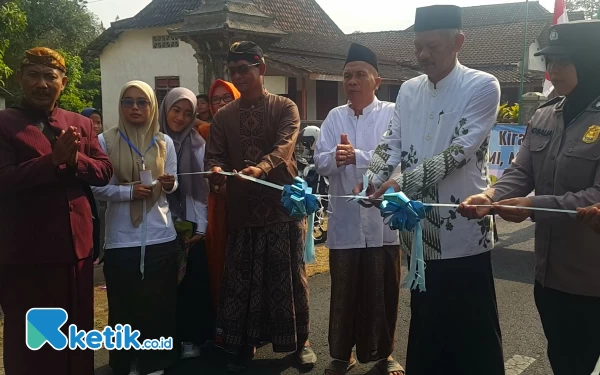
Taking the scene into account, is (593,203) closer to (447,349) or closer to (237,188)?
(447,349)

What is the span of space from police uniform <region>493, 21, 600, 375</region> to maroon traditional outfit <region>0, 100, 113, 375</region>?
7.83ft

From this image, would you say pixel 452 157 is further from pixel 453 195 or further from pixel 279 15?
pixel 279 15

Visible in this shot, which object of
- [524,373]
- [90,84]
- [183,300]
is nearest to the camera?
[524,373]

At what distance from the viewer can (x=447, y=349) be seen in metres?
2.92

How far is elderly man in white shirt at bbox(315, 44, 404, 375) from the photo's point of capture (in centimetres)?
380

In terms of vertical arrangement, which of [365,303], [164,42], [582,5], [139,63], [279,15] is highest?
[582,5]

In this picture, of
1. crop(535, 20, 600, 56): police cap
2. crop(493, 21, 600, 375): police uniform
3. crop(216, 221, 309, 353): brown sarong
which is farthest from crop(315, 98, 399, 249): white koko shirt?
crop(535, 20, 600, 56): police cap

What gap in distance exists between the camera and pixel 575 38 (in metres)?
2.48

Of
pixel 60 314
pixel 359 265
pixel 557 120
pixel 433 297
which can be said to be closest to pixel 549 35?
pixel 557 120

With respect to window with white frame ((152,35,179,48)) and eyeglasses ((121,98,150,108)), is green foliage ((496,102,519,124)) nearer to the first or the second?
eyeglasses ((121,98,150,108))

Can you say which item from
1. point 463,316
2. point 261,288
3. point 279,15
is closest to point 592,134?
point 463,316

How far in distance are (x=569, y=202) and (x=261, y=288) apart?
2.22 meters

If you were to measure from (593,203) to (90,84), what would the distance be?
100.0ft

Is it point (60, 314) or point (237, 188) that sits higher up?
point (237, 188)
